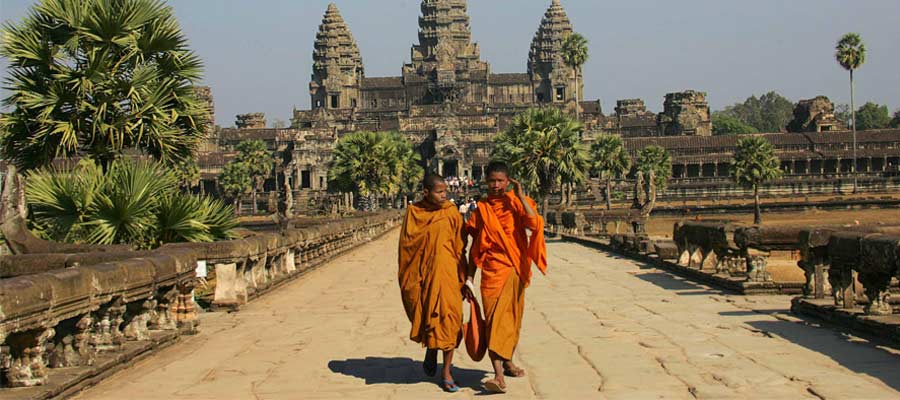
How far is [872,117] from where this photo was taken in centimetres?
19225

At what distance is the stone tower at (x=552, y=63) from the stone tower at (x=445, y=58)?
21.5ft

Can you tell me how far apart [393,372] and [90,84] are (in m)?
9.90

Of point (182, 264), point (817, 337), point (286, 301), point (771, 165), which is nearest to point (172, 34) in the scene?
point (286, 301)

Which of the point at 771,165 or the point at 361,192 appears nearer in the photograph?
the point at 361,192

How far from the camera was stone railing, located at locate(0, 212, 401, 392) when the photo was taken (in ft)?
24.9

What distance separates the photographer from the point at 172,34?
18.2 metres

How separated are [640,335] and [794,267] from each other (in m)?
12.8

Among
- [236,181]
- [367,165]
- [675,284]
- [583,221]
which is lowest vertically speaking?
[583,221]

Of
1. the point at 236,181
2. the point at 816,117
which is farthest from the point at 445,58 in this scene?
the point at 236,181

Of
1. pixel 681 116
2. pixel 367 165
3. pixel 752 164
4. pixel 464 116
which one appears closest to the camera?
pixel 367 165

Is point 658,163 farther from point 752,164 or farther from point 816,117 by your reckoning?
point 816,117

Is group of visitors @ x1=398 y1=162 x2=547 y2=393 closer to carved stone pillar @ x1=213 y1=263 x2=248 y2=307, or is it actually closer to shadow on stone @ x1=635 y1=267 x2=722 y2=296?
carved stone pillar @ x1=213 y1=263 x2=248 y2=307

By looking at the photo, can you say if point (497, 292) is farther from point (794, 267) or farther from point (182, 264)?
point (794, 267)

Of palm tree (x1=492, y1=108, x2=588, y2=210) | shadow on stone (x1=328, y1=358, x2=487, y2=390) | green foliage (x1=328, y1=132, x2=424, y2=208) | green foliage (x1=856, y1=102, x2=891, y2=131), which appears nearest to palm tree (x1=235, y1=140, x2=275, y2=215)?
green foliage (x1=328, y1=132, x2=424, y2=208)
